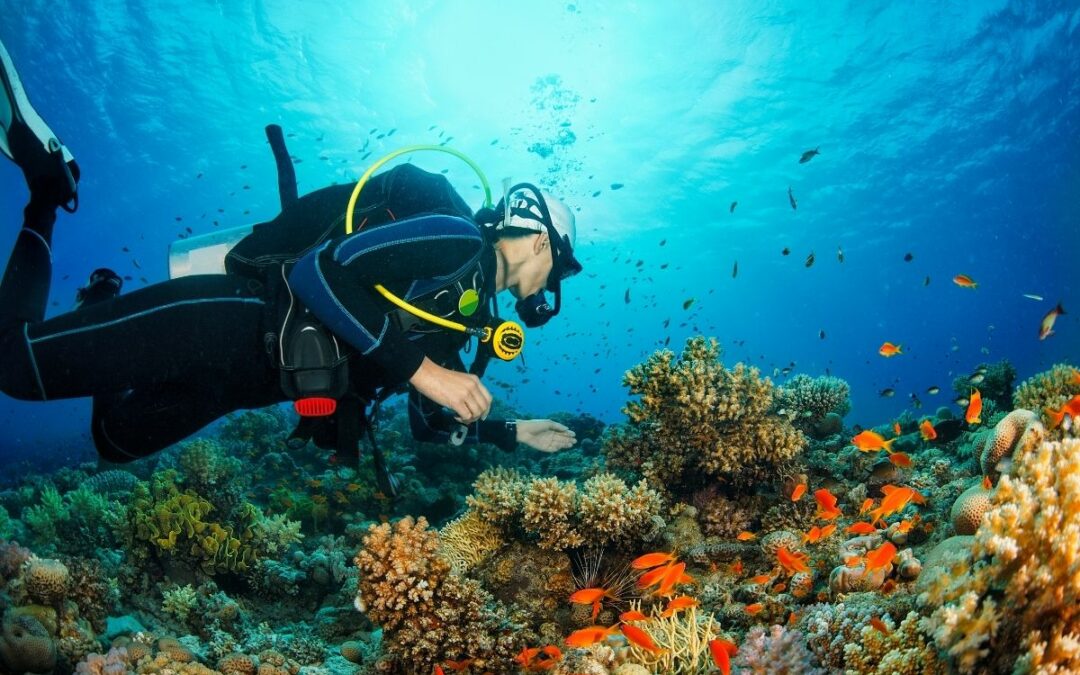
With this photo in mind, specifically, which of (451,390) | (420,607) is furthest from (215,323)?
(420,607)

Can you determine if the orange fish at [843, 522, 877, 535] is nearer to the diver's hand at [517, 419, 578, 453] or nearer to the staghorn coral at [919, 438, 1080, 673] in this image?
the staghorn coral at [919, 438, 1080, 673]

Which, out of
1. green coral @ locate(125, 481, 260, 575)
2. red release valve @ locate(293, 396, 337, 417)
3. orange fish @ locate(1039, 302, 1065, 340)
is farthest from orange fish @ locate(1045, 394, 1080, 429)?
green coral @ locate(125, 481, 260, 575)

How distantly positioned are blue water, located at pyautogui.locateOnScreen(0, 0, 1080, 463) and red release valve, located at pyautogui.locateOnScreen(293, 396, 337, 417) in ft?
35.4

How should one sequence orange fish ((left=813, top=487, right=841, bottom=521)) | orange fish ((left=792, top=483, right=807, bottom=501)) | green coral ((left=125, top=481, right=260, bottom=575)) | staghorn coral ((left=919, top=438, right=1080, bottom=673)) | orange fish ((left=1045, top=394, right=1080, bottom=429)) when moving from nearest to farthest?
staghorn coral ((left=919, top=438, right=1080, bottom=673))
orange fish ((left=1045, top=394, right=1080, bottom=429))
orange fish ((left=813, top=487, right=841, bottom=521))
orange fish ((left=792, top=483, right=807, bottom=501))
green coral ((left=125, top=481, right=260, bottom=575))

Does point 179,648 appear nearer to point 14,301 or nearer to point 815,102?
point 14,301

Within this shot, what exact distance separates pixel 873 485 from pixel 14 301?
827 centimetres

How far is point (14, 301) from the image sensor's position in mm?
3641

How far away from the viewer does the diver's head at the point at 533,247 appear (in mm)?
4645

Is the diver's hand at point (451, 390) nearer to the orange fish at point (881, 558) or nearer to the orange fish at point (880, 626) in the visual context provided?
the orange fish at point (880, 626)

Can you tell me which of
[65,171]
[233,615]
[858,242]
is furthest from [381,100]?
[858,242]

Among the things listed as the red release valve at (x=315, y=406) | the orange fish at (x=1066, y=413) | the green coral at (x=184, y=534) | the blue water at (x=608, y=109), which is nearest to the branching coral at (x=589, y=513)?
the red release valve at (x=315, y=406)

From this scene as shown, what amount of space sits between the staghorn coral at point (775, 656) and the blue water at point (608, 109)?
10461 mm

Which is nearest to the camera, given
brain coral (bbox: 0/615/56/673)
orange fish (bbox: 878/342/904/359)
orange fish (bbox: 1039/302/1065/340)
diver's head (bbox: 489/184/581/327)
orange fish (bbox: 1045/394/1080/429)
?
brain coral (bbox: 0/615/56/673)

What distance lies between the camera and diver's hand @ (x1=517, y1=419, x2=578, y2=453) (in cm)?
520
